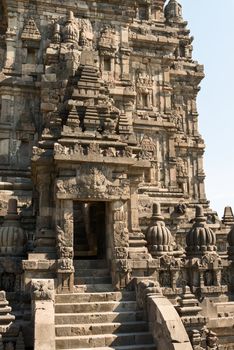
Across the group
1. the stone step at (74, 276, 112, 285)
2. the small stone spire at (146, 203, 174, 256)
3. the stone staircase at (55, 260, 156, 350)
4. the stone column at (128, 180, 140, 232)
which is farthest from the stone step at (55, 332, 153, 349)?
the small stone spire at (146, 203, 174, 256)

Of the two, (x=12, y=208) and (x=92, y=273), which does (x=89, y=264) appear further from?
(x=12, y=208)

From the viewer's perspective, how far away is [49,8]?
2400cm

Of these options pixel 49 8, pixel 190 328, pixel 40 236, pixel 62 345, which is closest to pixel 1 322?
pixel 62 345

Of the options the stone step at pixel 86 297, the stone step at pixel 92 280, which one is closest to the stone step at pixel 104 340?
the stone step at pixel 86 297

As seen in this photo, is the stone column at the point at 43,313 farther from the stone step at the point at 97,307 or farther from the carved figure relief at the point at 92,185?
the carved figure relief at the point at 92,185

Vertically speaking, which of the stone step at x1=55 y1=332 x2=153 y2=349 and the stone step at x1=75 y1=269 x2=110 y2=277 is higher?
the stone step at x1=75 y1=269 x2=110 y2=277

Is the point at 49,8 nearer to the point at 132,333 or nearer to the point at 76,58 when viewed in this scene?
the point at 76,58

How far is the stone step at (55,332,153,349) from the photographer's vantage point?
9.70 metres

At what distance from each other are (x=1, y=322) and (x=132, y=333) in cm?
293

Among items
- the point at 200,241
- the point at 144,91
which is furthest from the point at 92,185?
the point at 144,91

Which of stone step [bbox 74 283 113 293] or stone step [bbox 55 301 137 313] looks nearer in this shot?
stone step [bbox 55 301 137 313]

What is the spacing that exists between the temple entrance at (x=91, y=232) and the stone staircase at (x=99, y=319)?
7.55ft

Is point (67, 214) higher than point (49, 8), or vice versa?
point (49, 8)

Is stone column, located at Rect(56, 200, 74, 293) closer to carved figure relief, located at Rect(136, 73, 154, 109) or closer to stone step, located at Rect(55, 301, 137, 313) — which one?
stone step, located at Rect(55, 301, 137, 313)
